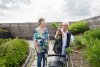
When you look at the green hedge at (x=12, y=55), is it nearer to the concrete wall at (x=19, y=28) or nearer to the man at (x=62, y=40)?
the man at (x=62, y=40)

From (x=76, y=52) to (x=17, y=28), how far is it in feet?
45.4

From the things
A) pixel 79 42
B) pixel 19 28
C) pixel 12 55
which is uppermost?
pixel 19 28

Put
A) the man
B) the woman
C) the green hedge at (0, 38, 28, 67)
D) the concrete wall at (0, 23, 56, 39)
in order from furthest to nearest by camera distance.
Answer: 1. the concrete wall at (0, 23, 56, 39)
2. the green hedge at (0, 38, 28, 67)
3. the woman
4. the man

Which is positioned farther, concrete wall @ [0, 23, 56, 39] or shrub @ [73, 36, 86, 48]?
concrete wall @ [0, 23, 56, 39]

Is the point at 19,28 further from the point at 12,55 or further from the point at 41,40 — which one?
the point at 41,40

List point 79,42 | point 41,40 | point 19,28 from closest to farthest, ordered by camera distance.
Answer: point 41,40, point 79,42, point 19,28

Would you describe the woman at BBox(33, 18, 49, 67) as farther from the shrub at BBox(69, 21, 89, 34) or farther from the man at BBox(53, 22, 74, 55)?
the shrub at BBox(69, 21, 89, 34)

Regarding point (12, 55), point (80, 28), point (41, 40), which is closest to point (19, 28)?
point (80, 28)

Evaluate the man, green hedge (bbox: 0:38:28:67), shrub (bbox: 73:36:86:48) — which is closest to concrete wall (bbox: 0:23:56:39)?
green hedge (bbox: 0:38:28:67)

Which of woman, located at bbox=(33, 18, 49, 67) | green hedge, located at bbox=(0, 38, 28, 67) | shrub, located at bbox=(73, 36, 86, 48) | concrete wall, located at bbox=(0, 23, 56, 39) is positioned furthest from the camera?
concrete wall, located at bbox=(0, 23, 56, 39)

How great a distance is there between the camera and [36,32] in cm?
1225

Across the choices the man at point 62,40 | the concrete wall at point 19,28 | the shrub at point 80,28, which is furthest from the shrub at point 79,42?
the concrete wall at point 19,28

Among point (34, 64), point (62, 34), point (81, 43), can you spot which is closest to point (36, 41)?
point (62, 34)

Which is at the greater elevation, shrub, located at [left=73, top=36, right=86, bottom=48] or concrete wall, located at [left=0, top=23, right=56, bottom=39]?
concrete wall, located at [left=0, top=23, right=56, bottom=39]
